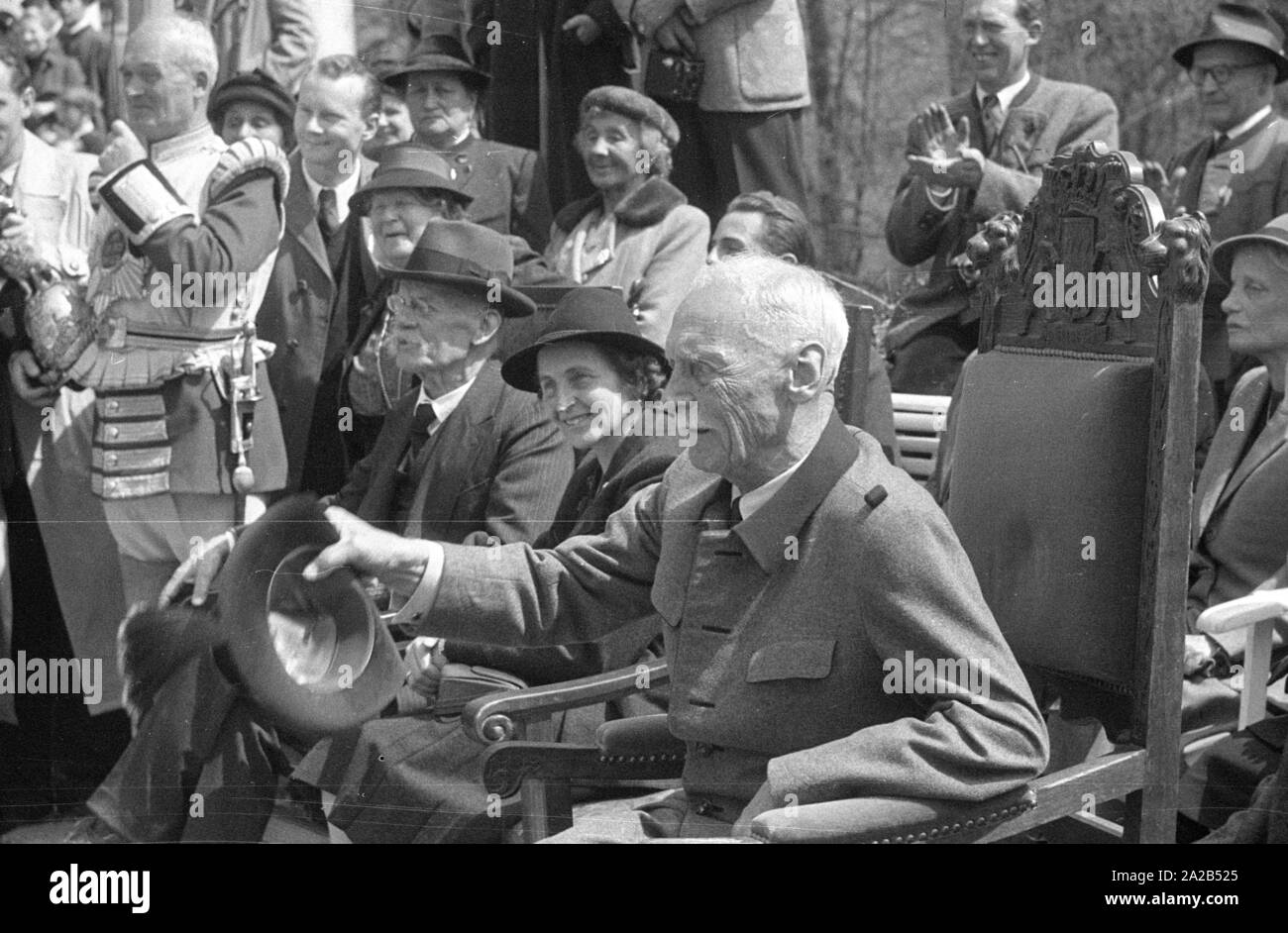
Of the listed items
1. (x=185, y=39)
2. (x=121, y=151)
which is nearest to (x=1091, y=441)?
(x=185, y=39)

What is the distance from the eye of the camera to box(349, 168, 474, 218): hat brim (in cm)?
428

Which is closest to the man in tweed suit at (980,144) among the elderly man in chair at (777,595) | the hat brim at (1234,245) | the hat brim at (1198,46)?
the hat brim at (1198,46)

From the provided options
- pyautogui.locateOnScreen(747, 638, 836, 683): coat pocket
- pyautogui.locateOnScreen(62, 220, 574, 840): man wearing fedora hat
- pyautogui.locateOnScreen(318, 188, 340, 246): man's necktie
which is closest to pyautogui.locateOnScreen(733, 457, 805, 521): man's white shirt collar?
pyautogui.locateOnScreen(747, 638, 836, 683): coat pocket

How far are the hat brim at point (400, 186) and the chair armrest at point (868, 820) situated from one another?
2.04 metres

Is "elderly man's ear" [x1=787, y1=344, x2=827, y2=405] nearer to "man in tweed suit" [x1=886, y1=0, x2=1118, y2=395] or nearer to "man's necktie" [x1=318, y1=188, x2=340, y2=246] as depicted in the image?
"man in tweed suit" [x1=886, y1=0, x2=1118, y2=395]

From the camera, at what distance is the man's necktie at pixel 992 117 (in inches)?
165

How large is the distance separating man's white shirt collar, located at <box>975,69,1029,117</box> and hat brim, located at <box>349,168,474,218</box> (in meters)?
1.17

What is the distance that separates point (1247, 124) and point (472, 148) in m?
1.76

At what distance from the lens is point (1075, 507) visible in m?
3.14

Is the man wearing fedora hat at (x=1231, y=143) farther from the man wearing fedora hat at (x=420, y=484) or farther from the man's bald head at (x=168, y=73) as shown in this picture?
the man's bald head at (x=168, y=73)

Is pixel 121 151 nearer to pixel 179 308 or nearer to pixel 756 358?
pixel 179 308

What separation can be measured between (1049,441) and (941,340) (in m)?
1.18

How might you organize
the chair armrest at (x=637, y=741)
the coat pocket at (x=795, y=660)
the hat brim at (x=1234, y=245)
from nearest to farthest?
the coat pocket at (x=795, y=660) < the chair armrest at (x=637, y=741) < the hat brim at (x=1234, y=245)

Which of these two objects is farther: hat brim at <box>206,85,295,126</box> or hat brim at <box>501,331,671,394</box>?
hat brim at <box>206,85,295,126</box>
